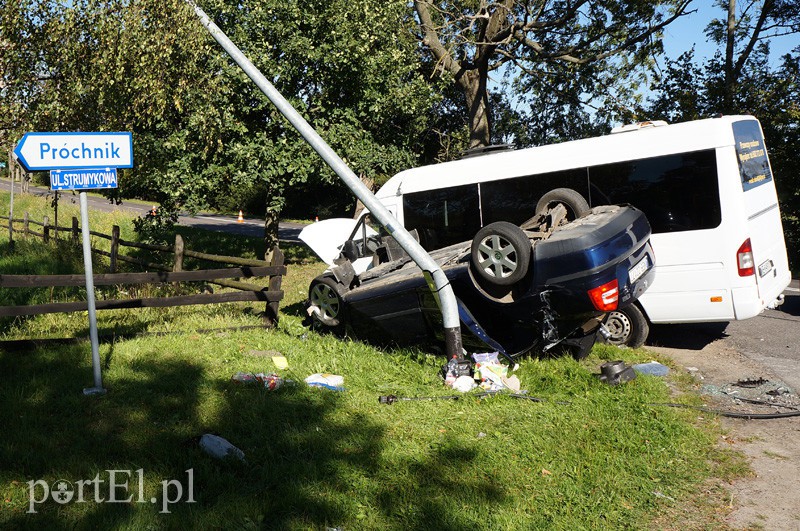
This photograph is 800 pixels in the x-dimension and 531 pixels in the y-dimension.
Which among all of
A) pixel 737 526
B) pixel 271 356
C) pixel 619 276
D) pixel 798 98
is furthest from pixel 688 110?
pixel 737 526

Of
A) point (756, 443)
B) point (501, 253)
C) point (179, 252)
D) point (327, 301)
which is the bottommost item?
point (756, 443)

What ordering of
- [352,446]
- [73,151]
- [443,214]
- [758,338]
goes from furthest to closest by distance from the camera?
[443,214]
[758,338]
[73,151]
[352,446]

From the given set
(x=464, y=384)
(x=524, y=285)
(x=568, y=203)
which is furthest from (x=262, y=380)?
(x=568, y=203)

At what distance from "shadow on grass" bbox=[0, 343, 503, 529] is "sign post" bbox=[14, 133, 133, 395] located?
55 cm

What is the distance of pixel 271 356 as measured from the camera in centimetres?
728

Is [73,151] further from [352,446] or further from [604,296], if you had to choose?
[604,296]

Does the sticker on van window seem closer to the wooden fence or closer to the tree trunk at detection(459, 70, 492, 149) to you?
the wooden fence

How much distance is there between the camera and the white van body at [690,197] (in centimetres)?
711

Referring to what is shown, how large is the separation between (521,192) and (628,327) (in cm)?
231

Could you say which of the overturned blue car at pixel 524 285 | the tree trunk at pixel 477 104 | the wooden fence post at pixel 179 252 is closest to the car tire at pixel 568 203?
the overturned blue car at pixel 524 285

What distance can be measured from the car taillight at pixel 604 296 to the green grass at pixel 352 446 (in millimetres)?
830

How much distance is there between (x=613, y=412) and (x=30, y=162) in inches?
219

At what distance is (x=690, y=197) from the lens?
7355 mm

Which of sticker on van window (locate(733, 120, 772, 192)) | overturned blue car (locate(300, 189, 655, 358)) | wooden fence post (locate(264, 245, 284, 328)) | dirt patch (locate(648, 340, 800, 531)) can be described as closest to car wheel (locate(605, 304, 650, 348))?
dirt patch (locate(648, 340, 800, 531))
